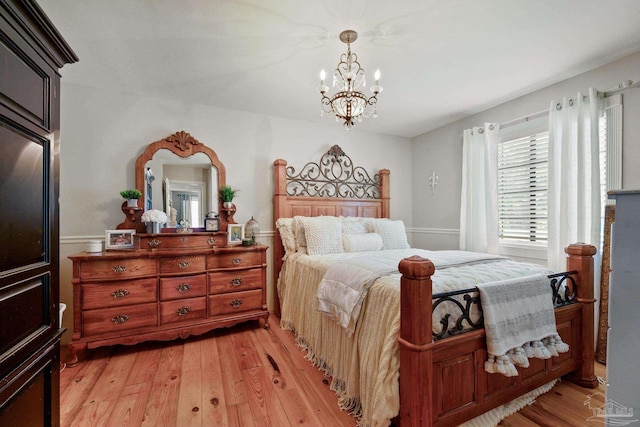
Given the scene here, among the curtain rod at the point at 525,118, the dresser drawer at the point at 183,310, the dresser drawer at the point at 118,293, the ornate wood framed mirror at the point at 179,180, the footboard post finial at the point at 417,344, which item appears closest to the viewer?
the footboard post finial at the point at 417,344

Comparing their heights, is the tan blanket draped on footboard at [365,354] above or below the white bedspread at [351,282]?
below

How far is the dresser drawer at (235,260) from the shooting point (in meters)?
2.65

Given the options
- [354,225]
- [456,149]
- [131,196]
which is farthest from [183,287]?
[456,149]

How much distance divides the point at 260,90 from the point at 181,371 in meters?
2.61

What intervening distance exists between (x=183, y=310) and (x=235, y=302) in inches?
18.5

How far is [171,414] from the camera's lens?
1.64 m

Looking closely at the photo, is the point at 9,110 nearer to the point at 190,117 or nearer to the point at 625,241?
the point at 625,241

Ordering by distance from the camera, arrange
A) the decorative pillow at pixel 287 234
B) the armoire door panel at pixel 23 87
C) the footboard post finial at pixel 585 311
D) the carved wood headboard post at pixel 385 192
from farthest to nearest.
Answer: the carved wood headboard post at pixel 385 192 → the decorative pillow at pixel 287 234 → the footboard post finial at pixel 585 311 → the armoire door panel at pixel 23 87

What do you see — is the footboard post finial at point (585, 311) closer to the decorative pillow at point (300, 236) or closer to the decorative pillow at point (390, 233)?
the decorative pillow at point (390, 233)

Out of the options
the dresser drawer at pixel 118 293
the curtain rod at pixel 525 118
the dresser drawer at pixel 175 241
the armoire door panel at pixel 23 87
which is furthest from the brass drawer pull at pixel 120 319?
the curtain rod at pixel 525 118

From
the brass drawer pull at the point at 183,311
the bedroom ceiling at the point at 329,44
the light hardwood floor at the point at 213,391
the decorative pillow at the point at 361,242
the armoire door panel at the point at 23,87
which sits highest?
the bedroom ceiling at the point at 329,44

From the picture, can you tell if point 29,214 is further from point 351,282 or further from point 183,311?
point 183,311

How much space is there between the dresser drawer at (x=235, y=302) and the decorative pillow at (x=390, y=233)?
5.01ft

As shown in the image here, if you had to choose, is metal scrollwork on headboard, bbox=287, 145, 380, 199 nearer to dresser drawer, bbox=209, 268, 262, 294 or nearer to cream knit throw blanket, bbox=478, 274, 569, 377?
dresser drawer, bbox=209, 268, 262, 294
